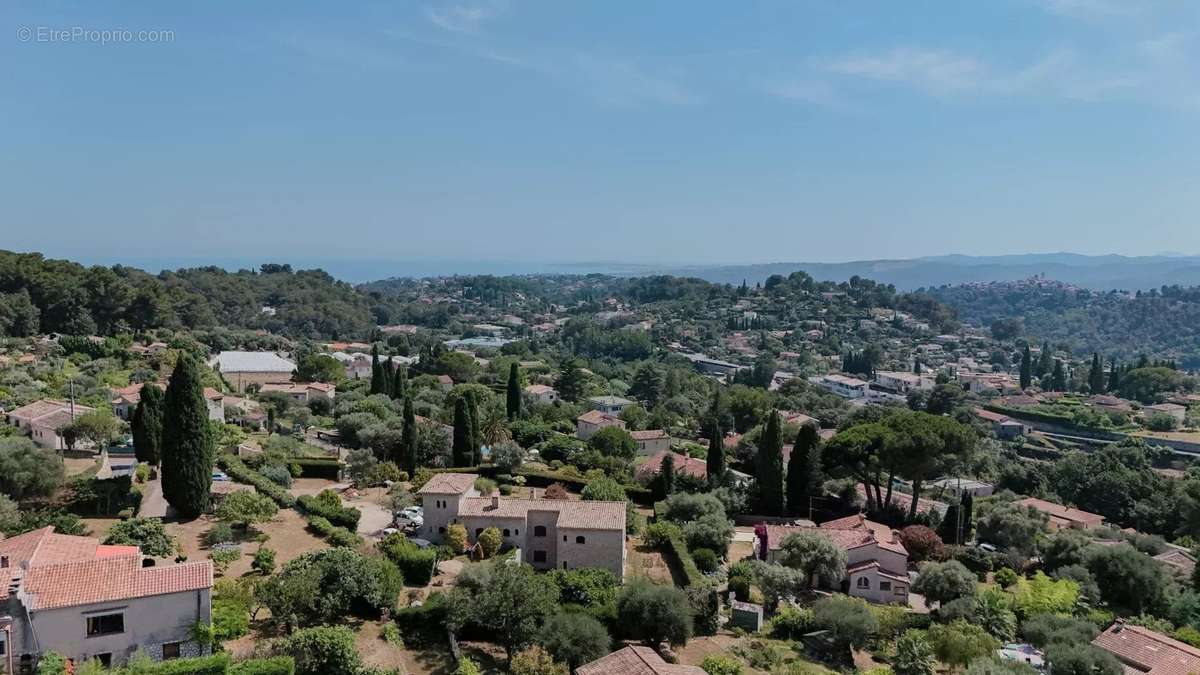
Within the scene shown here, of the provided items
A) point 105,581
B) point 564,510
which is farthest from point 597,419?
point 105,581

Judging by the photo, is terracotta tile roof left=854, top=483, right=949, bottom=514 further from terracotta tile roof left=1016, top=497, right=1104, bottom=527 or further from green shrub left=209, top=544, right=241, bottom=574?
green shrub left=209, top=544, right=241, bottom=574

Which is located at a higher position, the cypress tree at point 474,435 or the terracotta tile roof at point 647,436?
the cypress tree at point 474,435

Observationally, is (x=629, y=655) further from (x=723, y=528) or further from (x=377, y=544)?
(x=723, y=528)

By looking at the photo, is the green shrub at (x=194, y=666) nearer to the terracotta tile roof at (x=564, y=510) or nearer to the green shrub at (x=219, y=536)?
the green shrub at (x=219, y=536)

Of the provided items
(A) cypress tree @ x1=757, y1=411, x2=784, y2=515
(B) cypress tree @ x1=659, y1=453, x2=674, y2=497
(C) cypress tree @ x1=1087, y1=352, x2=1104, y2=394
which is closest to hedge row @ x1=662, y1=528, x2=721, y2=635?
(B) cypress tree @ x1=659, y1=453, x2=674, y2=497

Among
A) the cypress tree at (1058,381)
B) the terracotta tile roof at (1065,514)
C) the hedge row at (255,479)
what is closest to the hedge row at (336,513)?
the hedge row at (255,479)

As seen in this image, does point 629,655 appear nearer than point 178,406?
Yes

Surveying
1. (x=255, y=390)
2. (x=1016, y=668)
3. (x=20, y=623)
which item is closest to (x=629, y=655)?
(x=1016, y=668)
